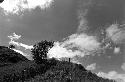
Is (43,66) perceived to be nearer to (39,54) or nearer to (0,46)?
(39,54)

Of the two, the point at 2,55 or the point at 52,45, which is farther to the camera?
the point at 2,55

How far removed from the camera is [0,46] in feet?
431

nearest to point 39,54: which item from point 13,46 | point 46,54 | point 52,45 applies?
point 46,54

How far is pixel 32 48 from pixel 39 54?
408 centimetres

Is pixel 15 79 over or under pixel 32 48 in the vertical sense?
under

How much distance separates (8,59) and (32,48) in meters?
19.7

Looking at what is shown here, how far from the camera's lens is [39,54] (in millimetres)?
92312

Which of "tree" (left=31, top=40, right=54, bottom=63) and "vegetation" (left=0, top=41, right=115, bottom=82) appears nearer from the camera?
"vegetation" (left=0, top=41, right=115, bottom=82)

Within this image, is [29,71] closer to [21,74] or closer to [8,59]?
[21,74]

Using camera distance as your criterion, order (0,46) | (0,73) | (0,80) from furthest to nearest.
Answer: (0,46), (0,73), (0,80)

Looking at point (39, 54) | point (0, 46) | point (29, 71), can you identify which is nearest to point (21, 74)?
point (29, 71)

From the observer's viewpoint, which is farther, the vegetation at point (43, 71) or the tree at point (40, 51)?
the tree at point (40, 51)

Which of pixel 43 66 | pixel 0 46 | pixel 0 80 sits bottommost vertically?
pixel 0 80

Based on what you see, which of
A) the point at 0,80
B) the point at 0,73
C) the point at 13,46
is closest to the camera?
the point at 0,80
